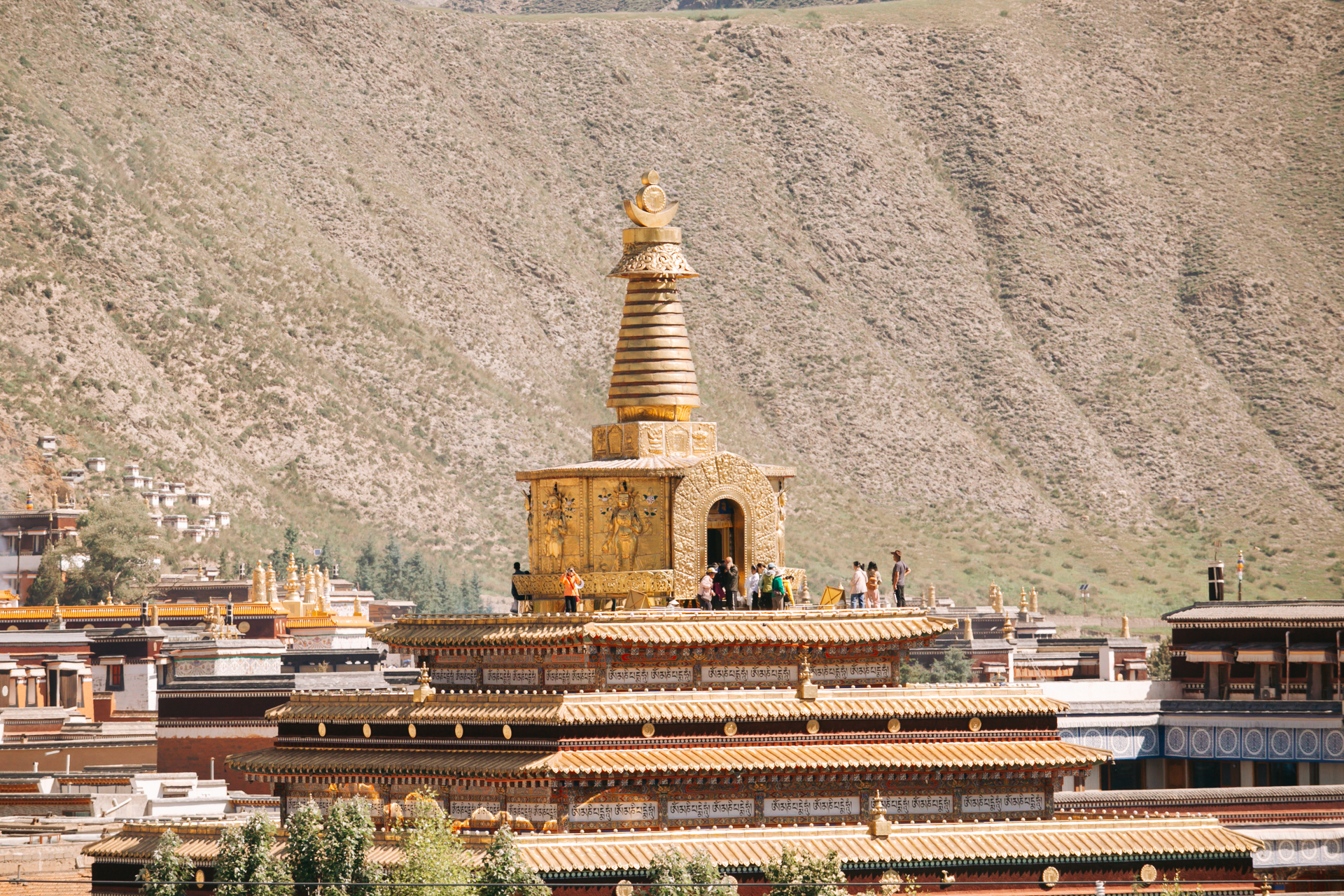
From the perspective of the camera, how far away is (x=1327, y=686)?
174 feet

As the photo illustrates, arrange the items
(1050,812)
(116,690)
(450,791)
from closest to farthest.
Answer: (450,791) < (1050,812) < (116,690)

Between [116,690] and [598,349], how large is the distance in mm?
94441

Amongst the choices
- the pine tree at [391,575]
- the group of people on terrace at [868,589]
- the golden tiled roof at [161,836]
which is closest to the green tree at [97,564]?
the pine tree at [391,575]

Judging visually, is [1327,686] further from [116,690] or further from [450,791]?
[116,690]

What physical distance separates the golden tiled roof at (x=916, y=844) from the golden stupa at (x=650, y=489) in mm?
4725

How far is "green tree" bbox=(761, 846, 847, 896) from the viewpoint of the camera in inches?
1197

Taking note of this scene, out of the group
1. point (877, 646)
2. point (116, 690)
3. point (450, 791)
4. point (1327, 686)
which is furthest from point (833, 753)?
point (116, 690)

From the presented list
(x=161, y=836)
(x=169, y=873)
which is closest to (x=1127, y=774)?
(x=161, y=836)

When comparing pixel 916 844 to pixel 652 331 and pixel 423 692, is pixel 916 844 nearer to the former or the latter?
pixel 423 692

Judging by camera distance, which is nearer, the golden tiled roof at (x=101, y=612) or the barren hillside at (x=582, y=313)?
the golden tiled roof at (x=101, y=612)

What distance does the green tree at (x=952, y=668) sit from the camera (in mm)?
87625

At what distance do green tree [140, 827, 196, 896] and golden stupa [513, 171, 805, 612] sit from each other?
6.75 m

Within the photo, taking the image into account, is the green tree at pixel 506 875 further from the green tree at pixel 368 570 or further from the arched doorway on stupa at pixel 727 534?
the green tree at pixel 368 570

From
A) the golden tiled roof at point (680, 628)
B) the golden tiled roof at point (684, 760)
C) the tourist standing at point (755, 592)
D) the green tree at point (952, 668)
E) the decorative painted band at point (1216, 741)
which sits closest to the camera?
the golden tiled roof at point (684, 760)
